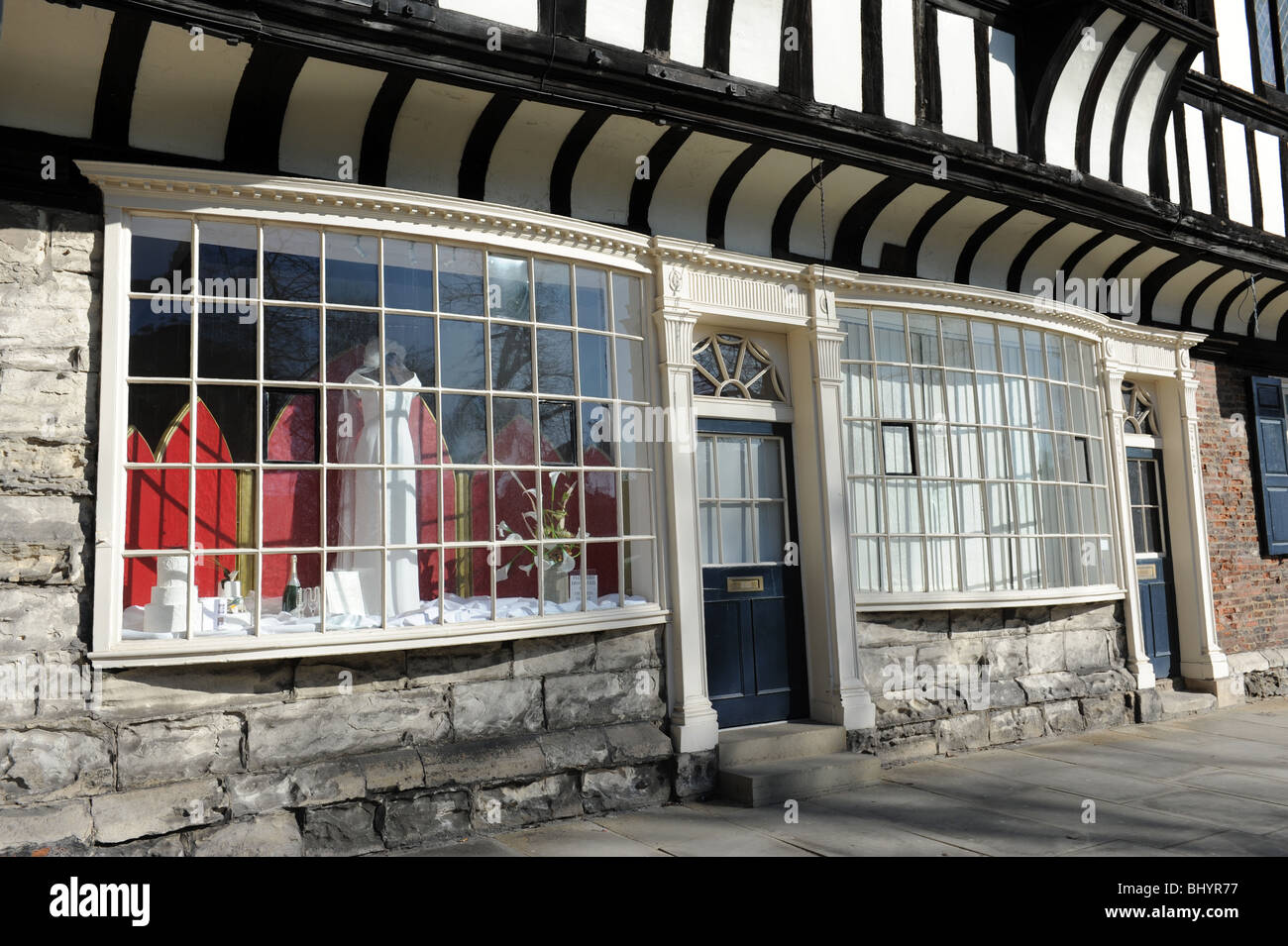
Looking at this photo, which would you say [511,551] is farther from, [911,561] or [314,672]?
[911,561]

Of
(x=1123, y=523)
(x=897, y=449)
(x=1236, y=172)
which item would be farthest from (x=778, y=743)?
(x=1236, y=172)

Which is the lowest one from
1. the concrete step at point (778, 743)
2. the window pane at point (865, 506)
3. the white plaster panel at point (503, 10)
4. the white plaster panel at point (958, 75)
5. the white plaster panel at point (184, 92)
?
the concrete step at point (778, 743)

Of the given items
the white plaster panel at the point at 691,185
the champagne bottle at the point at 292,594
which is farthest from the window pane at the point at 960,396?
the champagne bottle at the point at 292,594

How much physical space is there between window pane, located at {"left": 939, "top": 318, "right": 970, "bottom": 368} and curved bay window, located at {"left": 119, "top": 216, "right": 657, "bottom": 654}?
2896 mm

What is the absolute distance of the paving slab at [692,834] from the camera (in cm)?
485

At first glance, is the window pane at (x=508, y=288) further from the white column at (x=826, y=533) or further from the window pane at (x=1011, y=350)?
the window pane at (x=1011, y=350)

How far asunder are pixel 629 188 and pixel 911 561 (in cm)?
350

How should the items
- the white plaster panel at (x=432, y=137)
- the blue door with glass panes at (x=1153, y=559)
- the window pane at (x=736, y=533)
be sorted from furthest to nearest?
the blue door with glass panes at (x=1153, y=559)
the window pane at (x=736, y=533)
the white plaster panel at (x=432, y=137)

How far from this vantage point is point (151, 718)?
453cm

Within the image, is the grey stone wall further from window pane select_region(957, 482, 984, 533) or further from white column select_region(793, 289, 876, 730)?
window pane select_region(957, 482, 984, 533)

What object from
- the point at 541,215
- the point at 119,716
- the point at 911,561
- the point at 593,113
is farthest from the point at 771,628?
the point at 119,716

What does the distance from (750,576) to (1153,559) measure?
496 centimetres

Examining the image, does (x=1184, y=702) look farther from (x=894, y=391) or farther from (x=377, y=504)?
(x=377, y=504)

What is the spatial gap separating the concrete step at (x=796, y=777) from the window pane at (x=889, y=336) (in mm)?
3036
